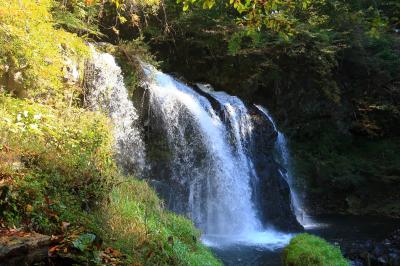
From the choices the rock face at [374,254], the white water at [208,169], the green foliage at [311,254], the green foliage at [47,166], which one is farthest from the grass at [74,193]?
the rock face at [374,254]

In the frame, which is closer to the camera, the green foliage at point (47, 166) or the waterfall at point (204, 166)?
the green foliage at point (47, 166)

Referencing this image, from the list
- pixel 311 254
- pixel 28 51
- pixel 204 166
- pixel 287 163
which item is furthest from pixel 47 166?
pixel 287 163

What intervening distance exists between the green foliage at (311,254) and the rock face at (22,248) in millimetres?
5222

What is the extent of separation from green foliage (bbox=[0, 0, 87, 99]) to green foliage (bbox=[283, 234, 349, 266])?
17.2 ft

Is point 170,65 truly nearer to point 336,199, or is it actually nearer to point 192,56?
point 192,56

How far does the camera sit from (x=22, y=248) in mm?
3395

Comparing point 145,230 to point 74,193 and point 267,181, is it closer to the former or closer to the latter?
point 74,193

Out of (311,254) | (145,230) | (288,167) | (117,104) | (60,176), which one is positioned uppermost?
(117,104)

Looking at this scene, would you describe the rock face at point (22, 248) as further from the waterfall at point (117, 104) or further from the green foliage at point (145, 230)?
the waterfall at point (117, 104)

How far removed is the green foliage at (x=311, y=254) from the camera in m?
7.61

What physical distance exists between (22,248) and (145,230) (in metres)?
2.23

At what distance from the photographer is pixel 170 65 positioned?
1581 centimetres

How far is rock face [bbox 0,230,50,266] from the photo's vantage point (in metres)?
3.29

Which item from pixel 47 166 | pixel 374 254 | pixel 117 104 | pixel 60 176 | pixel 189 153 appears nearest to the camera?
pixel 60 176
